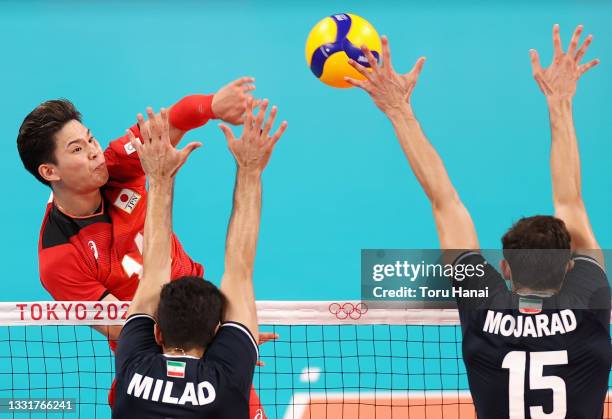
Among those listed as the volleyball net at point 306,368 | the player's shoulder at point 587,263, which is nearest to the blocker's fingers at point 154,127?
the volleyball net at point 306,368

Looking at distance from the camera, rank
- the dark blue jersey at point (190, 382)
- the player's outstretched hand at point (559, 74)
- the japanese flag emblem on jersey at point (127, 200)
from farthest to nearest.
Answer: the japanese flag emblem on jersey at point (127, 200) < the player's outstretched hand at point (559, 74) < the dark blue jersey at point (190, 382)

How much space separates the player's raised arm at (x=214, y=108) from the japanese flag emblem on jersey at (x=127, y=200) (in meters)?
0.47

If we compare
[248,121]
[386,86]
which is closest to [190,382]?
[248,121]

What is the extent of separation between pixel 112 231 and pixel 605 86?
871 cm

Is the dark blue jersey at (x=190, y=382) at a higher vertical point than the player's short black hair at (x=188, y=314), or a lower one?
lower

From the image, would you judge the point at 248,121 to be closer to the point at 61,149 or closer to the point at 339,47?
the point at 61,149

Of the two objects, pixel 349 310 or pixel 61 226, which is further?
pixel 61 226

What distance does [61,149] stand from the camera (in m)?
4.99

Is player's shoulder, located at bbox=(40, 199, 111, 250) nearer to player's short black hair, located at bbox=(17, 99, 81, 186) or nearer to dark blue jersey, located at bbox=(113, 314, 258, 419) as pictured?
player's short black hair, located at bbox=(17, 99, 81, 186)

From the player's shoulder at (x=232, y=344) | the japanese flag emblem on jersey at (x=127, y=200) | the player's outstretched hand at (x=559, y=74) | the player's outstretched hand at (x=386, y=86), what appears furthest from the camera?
the japanese flag emblem on jersey at (x=127, y=200)

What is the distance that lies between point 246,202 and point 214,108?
1.04 m

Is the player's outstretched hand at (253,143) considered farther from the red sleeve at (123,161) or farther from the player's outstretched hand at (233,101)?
the red sleeve at (123,161)

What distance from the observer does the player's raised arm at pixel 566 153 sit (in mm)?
3883

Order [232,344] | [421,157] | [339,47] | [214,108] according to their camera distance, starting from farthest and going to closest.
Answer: [339,47]
[214,108]
[421,157]
[232,344]
